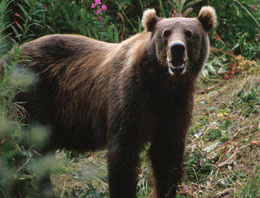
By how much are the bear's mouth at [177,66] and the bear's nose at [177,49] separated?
0.05 metres

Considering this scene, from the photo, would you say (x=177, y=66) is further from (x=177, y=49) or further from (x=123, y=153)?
(x=123, y=153)

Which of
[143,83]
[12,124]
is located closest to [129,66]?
[143,83]

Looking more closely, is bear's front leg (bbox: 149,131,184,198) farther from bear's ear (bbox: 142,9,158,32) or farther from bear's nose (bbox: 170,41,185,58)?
bear's ear (bbox: 142,9,158,32)

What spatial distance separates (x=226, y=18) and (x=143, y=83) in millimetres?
3822

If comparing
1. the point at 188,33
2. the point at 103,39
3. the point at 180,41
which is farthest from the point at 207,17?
the point at 103,39

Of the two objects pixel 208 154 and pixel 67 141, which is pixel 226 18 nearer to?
pixel 208 154

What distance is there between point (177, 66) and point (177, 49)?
16cm

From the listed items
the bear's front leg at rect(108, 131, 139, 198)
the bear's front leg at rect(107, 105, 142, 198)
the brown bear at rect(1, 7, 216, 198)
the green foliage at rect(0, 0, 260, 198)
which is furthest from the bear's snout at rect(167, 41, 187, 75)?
the green foliage at rect(0, 0, 260, 198)

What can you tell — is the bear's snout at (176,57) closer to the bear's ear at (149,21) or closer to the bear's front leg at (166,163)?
the bear's ear at (149,21)

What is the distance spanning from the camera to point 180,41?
4.01 metres

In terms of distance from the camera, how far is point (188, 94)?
442 cm

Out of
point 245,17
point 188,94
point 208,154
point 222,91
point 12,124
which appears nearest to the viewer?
point 12,124

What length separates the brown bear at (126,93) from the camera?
13.8ft

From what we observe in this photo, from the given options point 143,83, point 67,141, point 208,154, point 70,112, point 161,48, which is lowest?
point 208,154
